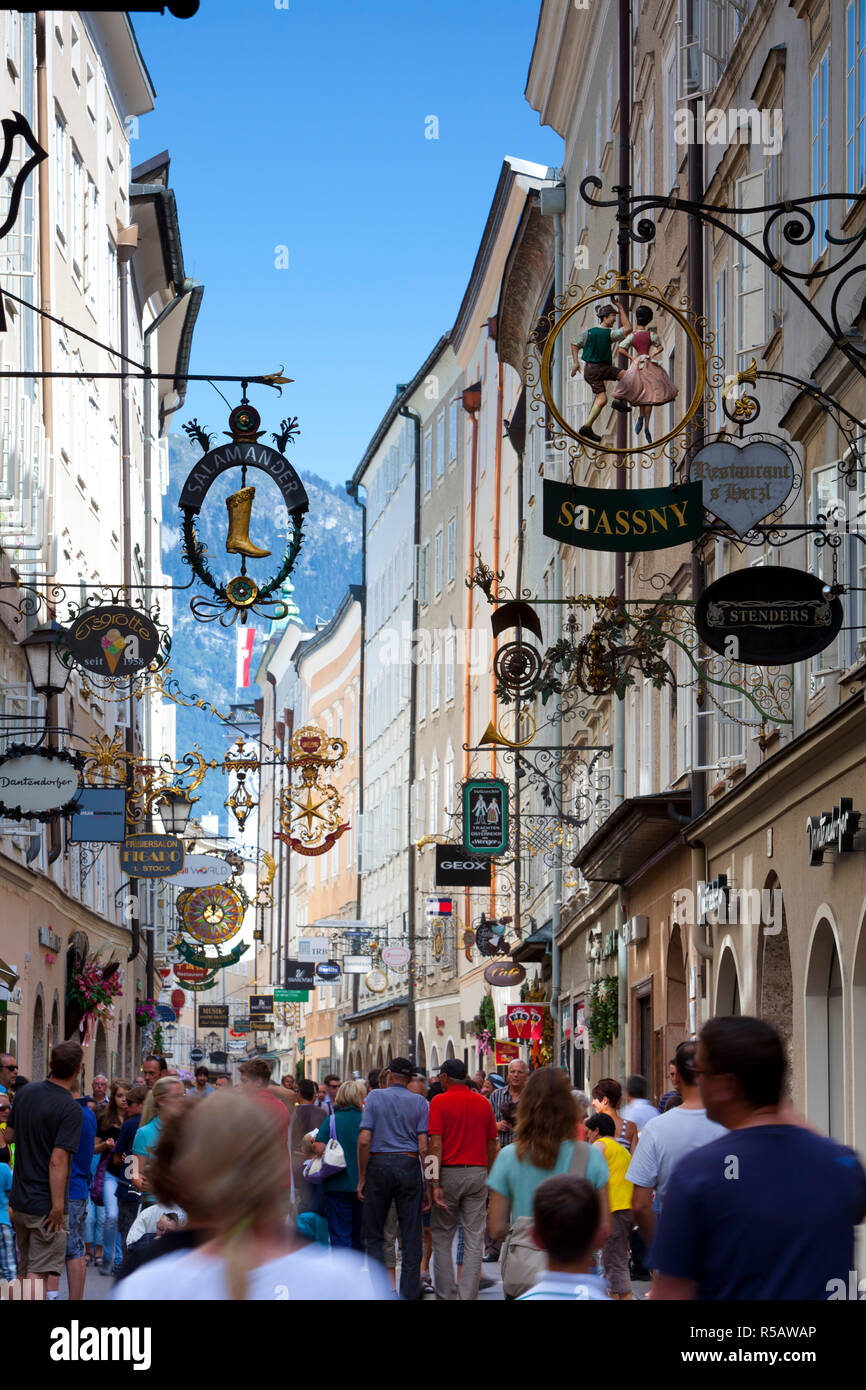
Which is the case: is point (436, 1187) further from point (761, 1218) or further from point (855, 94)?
point (761, 1218)

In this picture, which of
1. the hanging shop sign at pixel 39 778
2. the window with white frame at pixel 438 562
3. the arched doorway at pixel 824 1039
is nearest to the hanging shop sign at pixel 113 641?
the hanging shop sign at pixel 39 778

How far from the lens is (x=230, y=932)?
41.8m

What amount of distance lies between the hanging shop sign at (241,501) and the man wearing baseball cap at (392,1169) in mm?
4327

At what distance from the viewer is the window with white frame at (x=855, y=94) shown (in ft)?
47.9

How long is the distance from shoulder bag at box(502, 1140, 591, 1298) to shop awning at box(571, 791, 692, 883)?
12.6 meters

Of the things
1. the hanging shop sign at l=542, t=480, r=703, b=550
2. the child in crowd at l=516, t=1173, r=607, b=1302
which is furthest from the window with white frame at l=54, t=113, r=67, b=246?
the child in crowd at l=516, t=1173, r=607, b=1302

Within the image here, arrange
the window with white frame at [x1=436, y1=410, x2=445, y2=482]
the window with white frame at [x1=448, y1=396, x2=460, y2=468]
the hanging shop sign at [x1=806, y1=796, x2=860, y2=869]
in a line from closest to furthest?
the hanging shop sign at [x1=806, y1=796, x2=860, y2=869]
the window with white frame at [x1=448, y1=396, x2=460, y2=468]
the window with white frame at [x1=436, y1=410, x2=445, y2=482]

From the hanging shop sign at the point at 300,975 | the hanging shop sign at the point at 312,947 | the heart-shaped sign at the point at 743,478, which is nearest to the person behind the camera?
the heart-shaped sign at the point at 743,478

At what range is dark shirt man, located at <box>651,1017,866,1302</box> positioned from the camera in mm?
4848

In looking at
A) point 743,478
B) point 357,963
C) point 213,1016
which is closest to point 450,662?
point 357,963

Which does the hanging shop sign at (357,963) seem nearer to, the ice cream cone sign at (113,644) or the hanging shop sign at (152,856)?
the hanging shop sign at (152,856)

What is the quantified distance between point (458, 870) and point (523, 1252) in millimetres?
30617

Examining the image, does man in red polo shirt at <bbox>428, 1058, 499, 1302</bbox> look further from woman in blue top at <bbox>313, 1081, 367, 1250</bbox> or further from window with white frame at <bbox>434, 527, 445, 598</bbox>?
window with white frame at <bbox>434, 527, 445, 598</bbox>
